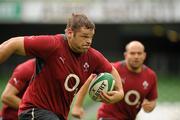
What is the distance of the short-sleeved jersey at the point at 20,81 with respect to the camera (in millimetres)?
9914

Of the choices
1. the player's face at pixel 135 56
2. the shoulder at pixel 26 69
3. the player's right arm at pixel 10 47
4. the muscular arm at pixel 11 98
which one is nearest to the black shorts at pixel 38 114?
the player's right arm at pixel 10 47

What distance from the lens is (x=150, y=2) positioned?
27.2 metres

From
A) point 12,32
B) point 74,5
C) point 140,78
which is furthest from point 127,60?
point 12,32

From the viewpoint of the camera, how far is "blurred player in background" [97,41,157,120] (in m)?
11.1

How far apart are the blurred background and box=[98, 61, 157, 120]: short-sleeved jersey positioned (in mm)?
8105

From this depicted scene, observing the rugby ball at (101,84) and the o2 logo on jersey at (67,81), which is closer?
the o2 logo on jersey at (67,81)

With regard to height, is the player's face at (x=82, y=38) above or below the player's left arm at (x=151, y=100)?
above

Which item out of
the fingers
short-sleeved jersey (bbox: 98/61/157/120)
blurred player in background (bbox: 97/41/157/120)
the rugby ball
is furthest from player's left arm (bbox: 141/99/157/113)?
the fingers

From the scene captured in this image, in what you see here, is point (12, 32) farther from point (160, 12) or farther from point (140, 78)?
point (140, 78)

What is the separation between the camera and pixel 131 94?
1117 cm

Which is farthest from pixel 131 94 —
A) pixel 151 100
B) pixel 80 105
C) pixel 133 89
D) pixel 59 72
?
pixel 59 72

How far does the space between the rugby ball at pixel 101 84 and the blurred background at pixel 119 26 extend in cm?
1076

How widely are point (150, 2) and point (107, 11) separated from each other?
5.91ft

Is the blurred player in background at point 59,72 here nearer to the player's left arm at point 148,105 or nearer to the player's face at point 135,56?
the player's left arm at point 148,105
